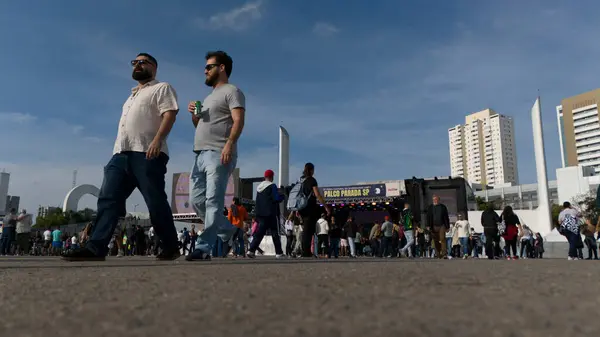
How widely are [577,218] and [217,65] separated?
922 cm

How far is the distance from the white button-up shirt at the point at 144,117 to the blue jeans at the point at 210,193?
0.40m

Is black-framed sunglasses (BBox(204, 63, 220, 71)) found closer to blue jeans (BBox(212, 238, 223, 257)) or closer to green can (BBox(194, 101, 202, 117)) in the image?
green can (BBox(194, 101, 202, 117))

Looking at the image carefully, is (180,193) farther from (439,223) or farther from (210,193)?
(210,193)

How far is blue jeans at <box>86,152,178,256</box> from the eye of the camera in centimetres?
391

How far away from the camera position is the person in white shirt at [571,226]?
9.64m

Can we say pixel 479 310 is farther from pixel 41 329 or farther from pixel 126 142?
pixel 126 142

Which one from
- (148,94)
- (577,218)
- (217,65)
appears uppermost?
(217,65)

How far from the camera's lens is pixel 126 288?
1.53 metres

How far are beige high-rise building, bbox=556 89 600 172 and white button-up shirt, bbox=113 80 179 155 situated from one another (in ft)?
512

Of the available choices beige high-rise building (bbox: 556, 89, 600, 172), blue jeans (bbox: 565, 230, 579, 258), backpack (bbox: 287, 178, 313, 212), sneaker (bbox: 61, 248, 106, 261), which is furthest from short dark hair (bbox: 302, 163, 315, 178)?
beige high-rise building (bbox: 556, 89, 600, 172)

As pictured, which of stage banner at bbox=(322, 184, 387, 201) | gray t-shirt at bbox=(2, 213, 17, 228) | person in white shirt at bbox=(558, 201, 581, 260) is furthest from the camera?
stage banner at bbox=(322, 184, 387, 201)

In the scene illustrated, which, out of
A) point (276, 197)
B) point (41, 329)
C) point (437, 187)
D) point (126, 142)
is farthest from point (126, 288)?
point (437, 187)

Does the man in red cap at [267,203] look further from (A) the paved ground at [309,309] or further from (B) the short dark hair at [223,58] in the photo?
(A) the paved ground at [309,309]

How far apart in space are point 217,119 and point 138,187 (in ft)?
3.20
